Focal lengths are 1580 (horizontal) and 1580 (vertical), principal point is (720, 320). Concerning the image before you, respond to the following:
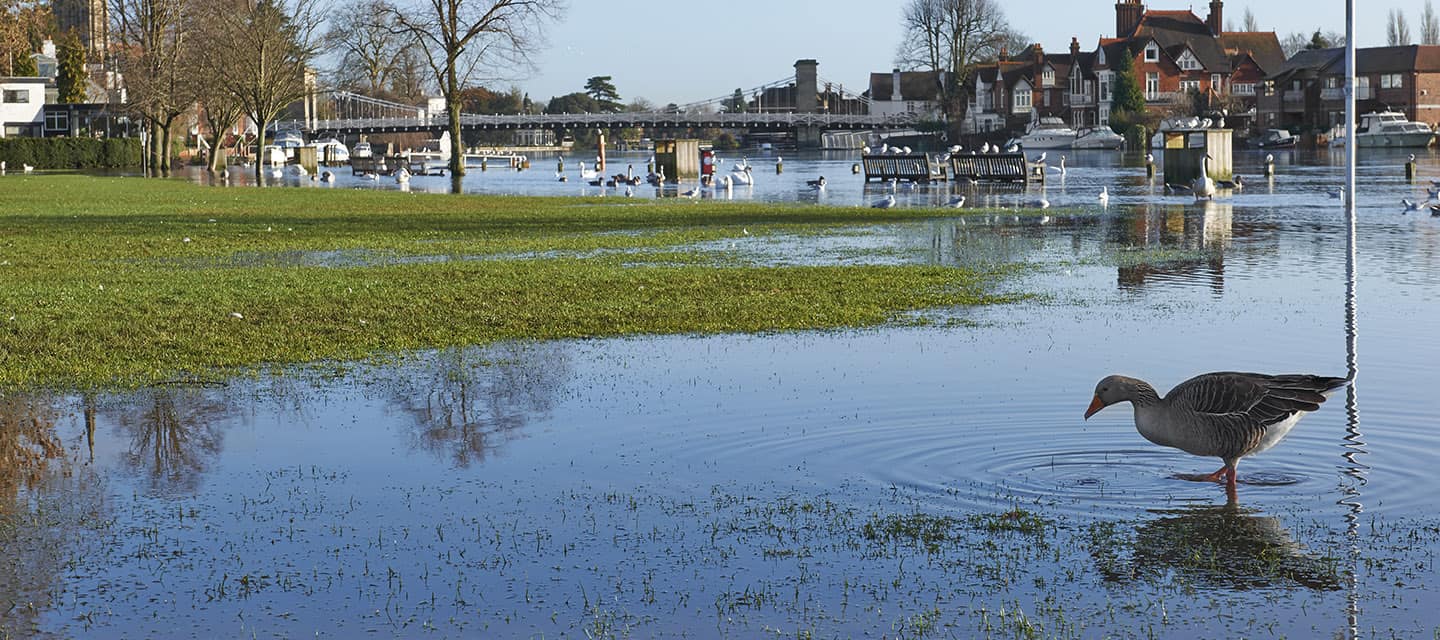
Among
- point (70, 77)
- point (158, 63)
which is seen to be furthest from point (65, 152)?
point (70, 77)

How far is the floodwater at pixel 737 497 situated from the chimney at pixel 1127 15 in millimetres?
128744

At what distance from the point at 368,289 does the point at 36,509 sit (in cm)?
908

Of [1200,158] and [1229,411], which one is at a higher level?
[1200,158]

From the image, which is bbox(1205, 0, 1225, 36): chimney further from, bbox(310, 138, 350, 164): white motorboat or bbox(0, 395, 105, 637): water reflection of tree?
bbox(0, 395, 105, 637): water reflection of tree

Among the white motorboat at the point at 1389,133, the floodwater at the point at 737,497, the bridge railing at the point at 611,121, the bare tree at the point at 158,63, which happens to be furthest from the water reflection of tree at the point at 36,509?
the bridge railing at the point at 611,121

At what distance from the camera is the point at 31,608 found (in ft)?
19.5

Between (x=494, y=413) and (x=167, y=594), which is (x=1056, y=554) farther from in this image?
(x=494, y=413)

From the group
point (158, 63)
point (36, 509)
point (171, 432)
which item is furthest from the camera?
point (158, 63)

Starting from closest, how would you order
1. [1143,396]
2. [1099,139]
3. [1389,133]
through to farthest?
[1143,396] → [1389,133] → [1099,139]

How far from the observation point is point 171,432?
9.33 m

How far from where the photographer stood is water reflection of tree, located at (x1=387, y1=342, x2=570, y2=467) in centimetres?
920

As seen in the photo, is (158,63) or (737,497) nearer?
(737,497)

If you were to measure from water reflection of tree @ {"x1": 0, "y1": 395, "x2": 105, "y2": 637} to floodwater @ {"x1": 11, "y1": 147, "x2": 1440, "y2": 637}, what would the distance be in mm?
23

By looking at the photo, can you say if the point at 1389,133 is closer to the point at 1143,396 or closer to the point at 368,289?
the point at 368,289
